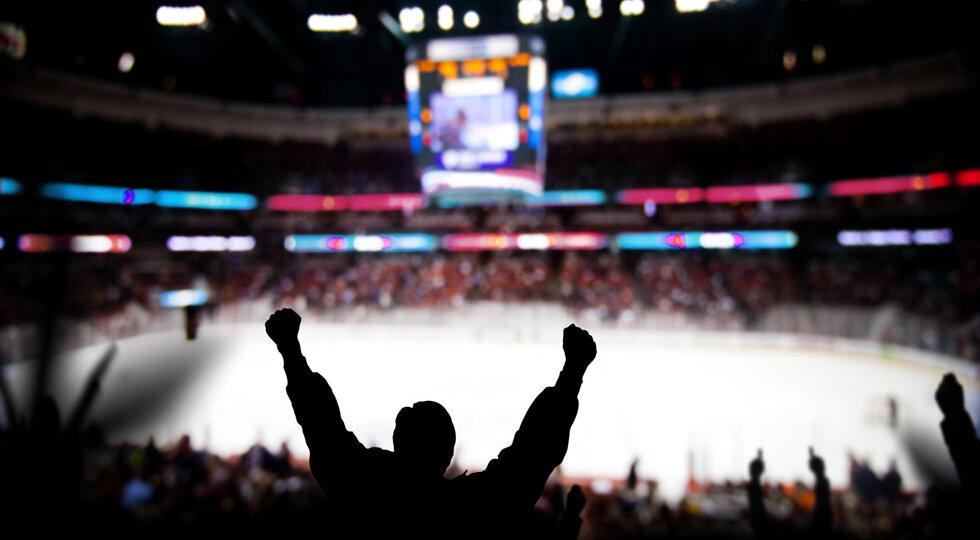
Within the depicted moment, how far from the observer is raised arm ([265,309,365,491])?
1.09 metres

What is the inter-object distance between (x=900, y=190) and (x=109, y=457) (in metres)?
22.0

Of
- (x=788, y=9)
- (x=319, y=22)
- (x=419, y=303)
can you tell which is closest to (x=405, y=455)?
(x=319, y=22)

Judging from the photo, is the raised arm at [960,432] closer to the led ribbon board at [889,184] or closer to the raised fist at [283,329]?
the raised fist at [283,329]

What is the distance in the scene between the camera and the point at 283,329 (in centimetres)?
120

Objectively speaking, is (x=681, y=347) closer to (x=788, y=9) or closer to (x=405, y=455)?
(x=788, y=9)

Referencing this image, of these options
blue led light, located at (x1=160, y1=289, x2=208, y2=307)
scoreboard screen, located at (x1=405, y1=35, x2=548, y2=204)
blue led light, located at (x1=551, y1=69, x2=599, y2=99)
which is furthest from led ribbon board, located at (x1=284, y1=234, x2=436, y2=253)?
scoreboard screen, located at (x1=405, y1=35, x2=548, y2=204)

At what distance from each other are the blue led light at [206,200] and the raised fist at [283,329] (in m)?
21.0

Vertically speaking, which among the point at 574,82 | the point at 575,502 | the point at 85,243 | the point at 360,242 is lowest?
the point at 575,502

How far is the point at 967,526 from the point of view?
5.93ft

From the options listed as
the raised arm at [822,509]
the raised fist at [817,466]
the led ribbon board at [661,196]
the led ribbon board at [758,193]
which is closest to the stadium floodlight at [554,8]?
the raised fist at [817,466]

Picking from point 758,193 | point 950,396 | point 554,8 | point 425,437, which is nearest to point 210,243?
point 554,8

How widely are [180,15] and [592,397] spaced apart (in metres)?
8.80

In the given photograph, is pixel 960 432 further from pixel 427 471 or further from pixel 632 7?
pixel 632 7

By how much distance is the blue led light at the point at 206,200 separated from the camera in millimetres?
18688
